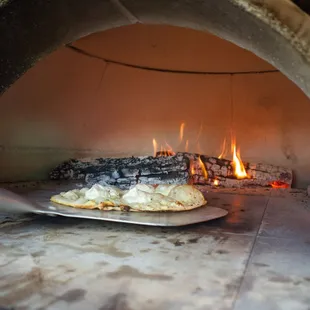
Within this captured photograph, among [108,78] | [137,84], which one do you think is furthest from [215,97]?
[108,78]

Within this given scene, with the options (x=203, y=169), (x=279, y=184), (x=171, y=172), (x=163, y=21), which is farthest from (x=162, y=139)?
(x=163, y=21)

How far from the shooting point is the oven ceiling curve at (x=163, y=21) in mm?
682

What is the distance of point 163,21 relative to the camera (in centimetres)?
96

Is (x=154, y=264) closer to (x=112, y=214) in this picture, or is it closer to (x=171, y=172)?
(x=112, y=214)

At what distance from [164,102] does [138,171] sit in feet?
3.03

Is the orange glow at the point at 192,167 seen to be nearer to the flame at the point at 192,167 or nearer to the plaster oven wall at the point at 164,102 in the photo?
the flame at the point at 192,167

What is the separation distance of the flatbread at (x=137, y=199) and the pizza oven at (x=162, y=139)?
0.25 feet

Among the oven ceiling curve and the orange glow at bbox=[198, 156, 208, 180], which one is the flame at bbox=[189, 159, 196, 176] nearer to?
the orange glow at bbox=[198, 156, 208, 180]

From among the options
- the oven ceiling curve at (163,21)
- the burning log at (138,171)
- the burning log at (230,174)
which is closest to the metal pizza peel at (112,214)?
the oven ceiling curve at (163,21)

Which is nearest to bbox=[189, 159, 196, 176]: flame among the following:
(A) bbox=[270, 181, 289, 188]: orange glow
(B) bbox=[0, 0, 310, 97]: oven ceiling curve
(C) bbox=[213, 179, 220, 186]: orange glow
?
(C) bbox=[213, 179, 220, 186]: orange glow

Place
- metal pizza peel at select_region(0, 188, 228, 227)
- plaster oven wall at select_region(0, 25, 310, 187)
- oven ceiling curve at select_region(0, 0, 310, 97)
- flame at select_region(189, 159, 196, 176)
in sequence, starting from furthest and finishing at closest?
plaster oven wall at select_region(0, 25, 310, 187), flame at select_region(189, 159, 196, 176), metal pizza peel at select_region(0, 188, 228, 227), oven ceiling curve at select_region(0, 0, 310, 97)

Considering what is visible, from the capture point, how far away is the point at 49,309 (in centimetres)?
68

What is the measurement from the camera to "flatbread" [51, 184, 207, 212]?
52.3 inches

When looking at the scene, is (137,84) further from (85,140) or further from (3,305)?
(3,305)
